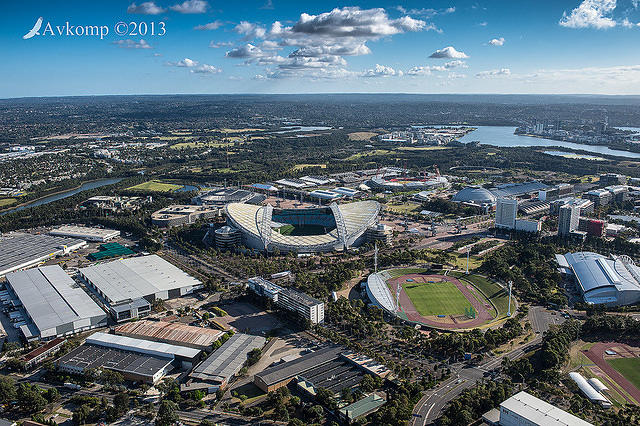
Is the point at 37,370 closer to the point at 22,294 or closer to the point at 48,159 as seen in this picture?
the point at 22,294

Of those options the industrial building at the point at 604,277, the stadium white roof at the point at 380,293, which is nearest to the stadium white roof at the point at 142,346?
the stadium white roof at the point at 380,293

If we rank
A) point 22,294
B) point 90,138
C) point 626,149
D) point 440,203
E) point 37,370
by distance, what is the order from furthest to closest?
point 90,138
point 626,149
point 440,203
point 22,294
point 37,370

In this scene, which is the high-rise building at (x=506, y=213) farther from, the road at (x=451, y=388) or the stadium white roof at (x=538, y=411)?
the stadium white roof at (x=538, y=411)

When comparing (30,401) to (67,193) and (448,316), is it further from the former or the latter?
(67,193)

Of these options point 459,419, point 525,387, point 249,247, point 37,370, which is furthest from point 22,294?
point 525,387

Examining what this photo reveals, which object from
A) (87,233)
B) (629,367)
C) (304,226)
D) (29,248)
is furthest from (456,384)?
(87,233)

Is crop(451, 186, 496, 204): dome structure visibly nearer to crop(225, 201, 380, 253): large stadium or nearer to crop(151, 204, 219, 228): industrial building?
crop(225, 201, 380, 253): large stadium

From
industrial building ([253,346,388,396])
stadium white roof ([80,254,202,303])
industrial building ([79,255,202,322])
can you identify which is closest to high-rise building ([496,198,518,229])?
industrial building ([253,346,388,396])
